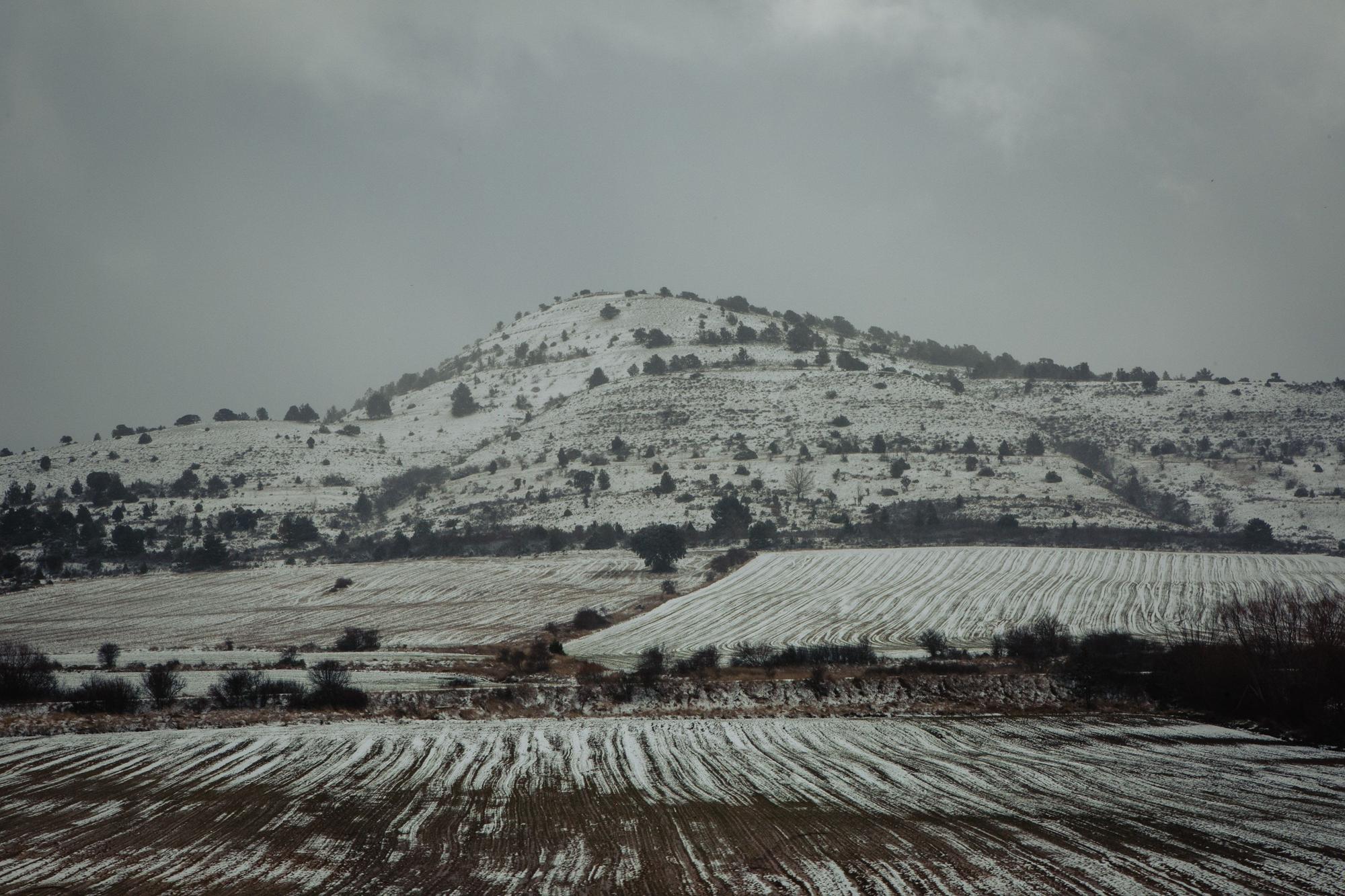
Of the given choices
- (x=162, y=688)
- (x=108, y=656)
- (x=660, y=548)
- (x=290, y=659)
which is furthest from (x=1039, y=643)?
(x=108, y=656)

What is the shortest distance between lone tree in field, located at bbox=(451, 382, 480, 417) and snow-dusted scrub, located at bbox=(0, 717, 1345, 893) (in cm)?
16273

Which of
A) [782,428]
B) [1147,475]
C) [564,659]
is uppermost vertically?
[782,428]

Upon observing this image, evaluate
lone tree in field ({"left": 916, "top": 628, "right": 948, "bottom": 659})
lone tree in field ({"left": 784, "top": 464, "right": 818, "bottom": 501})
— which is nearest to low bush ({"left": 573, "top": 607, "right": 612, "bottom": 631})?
lone tree in field ({"left": 916, "top": 628, "right": 948, "bottom": 659})

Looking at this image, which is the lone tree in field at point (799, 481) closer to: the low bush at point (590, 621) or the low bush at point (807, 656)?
the low bush at point (590, 621)

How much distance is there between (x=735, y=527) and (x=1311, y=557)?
2055 inches

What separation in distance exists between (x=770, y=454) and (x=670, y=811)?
123 m

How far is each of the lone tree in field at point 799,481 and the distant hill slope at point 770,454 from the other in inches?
24.8

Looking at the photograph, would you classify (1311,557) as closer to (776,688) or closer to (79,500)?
(776,688)

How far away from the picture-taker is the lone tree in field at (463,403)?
189 m

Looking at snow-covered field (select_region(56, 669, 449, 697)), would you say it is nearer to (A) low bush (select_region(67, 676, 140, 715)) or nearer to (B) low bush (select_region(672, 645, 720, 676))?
(A) low bush (select_region(67, 676, 140, 715))

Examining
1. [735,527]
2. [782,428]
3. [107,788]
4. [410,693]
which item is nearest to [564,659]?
[410,693]

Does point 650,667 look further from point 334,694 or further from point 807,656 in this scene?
point 334,694


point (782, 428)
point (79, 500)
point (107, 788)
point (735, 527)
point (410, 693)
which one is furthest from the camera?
point (782, 428)

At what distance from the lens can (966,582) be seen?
70438 mm
